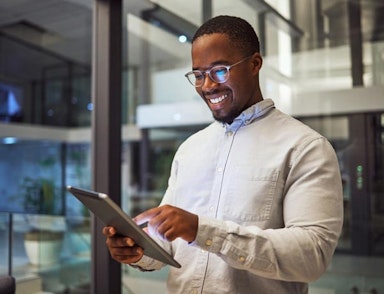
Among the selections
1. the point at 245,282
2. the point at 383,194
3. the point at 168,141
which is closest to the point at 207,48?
the point at 245,282

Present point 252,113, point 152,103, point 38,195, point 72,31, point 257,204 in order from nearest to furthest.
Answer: point 257,204 → point 252,113 → point 38,195 → point 72,31 → point 152,103

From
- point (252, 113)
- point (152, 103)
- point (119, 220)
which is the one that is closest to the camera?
point (119, 220)

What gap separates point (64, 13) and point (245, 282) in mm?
3783

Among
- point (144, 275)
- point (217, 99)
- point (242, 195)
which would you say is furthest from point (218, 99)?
point (144, 275)

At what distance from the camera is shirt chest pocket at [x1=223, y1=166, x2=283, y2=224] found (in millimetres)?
926

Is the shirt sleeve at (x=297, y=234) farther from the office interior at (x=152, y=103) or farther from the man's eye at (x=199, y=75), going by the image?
the office interior at (x=152, y=103)

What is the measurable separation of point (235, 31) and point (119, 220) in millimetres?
540

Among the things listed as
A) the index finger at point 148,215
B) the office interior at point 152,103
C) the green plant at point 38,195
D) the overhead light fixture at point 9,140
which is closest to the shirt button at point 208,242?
the index finger at point 148,215

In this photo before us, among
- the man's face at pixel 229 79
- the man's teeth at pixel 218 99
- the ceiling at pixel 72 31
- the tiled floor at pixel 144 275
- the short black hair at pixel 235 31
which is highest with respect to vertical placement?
the ceiling at pixel 72 31

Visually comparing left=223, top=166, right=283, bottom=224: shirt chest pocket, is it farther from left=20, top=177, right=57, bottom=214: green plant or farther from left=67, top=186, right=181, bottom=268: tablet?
left=20, top=177, right=57, bottom=214: green plant

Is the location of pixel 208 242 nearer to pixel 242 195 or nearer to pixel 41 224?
pixel 242 195

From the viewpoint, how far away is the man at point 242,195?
0.82 m

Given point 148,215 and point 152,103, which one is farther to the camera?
point 152,103

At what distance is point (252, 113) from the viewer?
1034 millimetres
